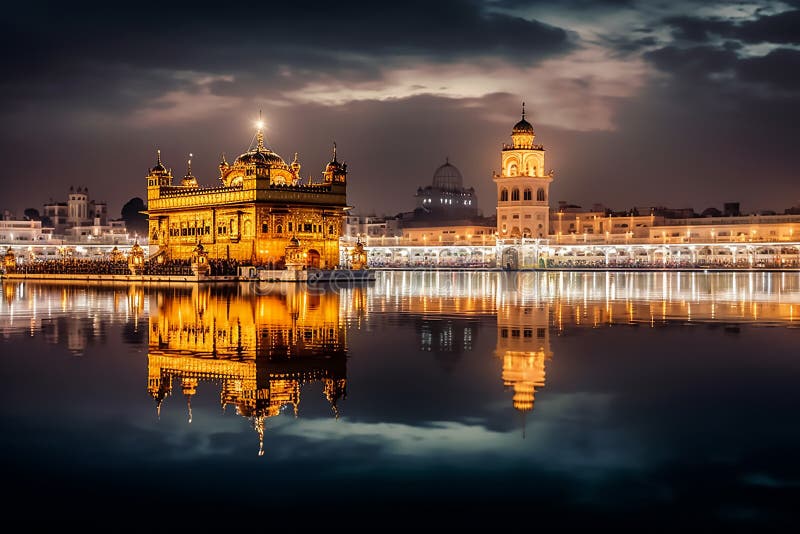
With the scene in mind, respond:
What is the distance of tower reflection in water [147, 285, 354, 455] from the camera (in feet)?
34.6

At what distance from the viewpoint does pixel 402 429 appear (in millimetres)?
8758

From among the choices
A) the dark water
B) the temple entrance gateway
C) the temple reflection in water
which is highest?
the temple entrance gateway

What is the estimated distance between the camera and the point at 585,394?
10758 millimetres

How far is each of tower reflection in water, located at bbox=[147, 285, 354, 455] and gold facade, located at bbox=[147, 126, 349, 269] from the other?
2812cm

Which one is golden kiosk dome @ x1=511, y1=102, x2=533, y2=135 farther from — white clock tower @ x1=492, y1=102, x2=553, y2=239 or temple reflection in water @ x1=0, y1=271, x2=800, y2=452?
temple reflection in water @ x1=0, y1=271, x2=800, y2=452

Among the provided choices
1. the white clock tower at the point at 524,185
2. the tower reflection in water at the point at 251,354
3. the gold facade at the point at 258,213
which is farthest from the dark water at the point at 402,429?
the white clock tower at the point at 524,185

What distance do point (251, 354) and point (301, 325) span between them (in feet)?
18.6

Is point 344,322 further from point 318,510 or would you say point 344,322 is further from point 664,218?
point 664,218

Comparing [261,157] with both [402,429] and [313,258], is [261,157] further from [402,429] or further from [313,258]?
[402,429]

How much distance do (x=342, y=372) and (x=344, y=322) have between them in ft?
28.1

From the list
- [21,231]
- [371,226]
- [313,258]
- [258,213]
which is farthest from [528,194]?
[21,231]

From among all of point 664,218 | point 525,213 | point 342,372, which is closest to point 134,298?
point 342,372

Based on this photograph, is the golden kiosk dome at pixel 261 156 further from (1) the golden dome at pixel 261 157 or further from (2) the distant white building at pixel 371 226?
(2) the distant white building at pixel 371 226

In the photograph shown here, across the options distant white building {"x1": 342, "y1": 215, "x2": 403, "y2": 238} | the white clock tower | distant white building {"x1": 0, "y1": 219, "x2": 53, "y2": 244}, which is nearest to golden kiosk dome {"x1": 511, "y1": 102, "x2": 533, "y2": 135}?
the white clock tower
